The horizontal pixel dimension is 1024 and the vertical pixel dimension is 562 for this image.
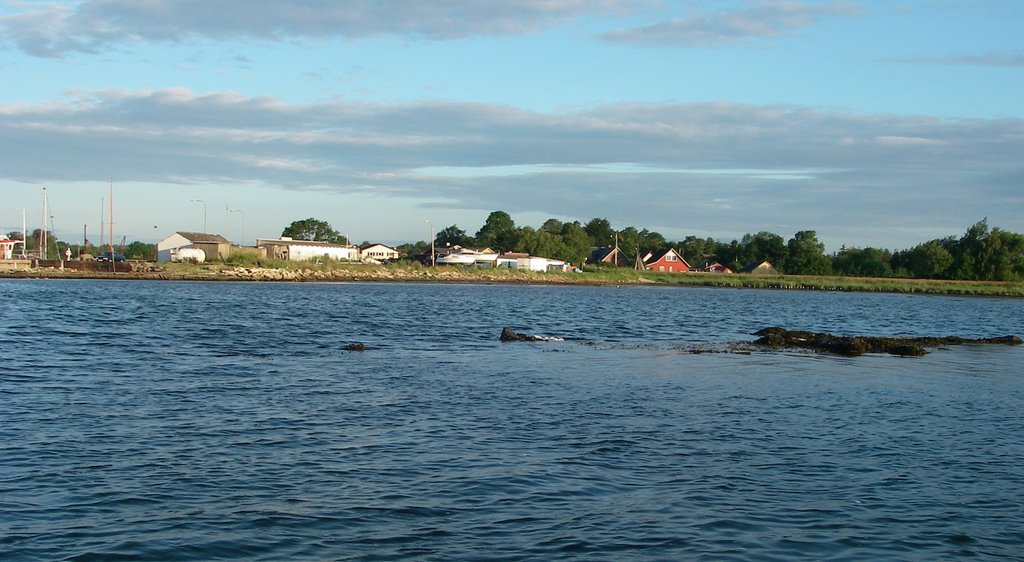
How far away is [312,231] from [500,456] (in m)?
188

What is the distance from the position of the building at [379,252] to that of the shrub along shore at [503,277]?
92.0 feet

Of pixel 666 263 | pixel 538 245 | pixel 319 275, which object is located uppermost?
pixel 538 245

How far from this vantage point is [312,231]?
19688cm

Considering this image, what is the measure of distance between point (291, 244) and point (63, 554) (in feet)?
437

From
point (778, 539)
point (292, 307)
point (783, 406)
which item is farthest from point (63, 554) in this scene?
point (292, 307)

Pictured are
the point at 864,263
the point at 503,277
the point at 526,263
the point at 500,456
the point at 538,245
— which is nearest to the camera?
the point at 500,456

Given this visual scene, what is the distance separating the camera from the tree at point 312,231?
7697 inches

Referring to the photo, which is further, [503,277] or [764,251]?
[764,251]

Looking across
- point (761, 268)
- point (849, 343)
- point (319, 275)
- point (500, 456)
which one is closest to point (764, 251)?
point (761, 268)

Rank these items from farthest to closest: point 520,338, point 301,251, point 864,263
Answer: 1. point 864,263
2. point 301,251
3. point 520,338

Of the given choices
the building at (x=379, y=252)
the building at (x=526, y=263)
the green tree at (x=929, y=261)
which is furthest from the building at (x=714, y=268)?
the building at (x=379, y=252)

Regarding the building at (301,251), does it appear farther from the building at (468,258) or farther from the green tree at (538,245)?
the green tree at (538,245)

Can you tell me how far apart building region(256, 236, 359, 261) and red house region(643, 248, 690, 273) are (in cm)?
5036

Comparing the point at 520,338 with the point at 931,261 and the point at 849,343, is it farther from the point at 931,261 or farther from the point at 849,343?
the point at 931,261
